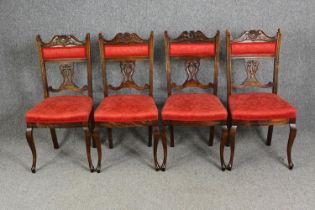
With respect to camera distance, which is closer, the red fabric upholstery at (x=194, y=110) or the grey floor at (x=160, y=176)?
the grey floor at (x=160, y=176)

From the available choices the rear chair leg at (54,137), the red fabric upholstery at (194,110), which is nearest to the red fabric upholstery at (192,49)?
the red fabric upholstery at (194,110)

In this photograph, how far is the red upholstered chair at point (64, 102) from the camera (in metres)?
2.63

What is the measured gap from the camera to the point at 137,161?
290 cm

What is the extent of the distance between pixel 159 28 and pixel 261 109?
3.84ft

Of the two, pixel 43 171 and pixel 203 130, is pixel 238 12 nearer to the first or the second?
pixel 203 130

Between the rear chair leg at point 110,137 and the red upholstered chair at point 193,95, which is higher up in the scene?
the red upholstered chair at point 193,95

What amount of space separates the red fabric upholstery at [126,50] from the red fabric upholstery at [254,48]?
735 mm

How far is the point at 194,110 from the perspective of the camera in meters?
2.62

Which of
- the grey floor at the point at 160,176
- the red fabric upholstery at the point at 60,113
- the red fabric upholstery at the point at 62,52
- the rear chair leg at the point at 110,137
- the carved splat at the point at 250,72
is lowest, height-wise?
the grey floor at the point at 160,176

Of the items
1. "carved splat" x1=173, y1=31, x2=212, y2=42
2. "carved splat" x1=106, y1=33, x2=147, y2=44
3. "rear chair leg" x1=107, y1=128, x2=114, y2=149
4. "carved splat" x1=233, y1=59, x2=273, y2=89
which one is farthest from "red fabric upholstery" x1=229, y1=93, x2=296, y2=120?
"rear chair leg" x1=107, y1=128, x2=114, y2=149

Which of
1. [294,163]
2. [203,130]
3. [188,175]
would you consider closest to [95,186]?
[188,175]

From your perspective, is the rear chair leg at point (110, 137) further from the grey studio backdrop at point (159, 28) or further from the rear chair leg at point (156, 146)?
the rear chair leg at point (156, 146)

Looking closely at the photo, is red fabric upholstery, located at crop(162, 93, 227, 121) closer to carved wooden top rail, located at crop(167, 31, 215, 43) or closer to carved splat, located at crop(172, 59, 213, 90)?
carved splat, located at crop(172, 59, 213, 90)

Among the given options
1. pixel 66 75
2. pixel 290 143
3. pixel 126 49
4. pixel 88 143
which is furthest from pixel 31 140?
pixel 290 143
